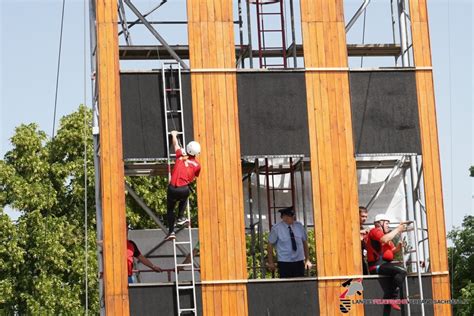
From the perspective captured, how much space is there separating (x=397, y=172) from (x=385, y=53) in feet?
7.98

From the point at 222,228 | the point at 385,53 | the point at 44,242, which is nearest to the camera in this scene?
the point at 222,228

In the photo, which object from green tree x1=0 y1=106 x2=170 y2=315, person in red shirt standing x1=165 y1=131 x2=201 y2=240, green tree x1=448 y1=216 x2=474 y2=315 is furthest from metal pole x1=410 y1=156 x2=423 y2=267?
green tree x1=448 y1=216 x2=474 y2=315

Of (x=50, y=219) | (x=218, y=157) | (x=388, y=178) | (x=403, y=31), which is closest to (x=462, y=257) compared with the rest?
(x=50, y=219)

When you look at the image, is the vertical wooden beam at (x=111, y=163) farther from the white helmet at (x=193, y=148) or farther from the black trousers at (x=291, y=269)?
the black trousers at (x=291, y=269)

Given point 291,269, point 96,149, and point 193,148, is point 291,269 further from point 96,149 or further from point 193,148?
point 96,149

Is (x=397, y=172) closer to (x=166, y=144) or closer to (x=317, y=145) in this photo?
(x=317, y=145)

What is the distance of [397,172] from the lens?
25.3 m

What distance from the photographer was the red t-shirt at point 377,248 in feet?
69.4

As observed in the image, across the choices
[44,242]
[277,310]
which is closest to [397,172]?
[277,310]

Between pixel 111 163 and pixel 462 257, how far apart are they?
148ft

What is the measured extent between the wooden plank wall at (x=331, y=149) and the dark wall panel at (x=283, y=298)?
0.17 meters

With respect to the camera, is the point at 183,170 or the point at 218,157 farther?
the point at 218,157

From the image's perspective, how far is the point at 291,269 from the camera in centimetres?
2147

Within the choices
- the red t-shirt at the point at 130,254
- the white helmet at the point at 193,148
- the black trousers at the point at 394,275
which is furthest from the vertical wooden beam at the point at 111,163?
the black trousers at the point at 394,275
